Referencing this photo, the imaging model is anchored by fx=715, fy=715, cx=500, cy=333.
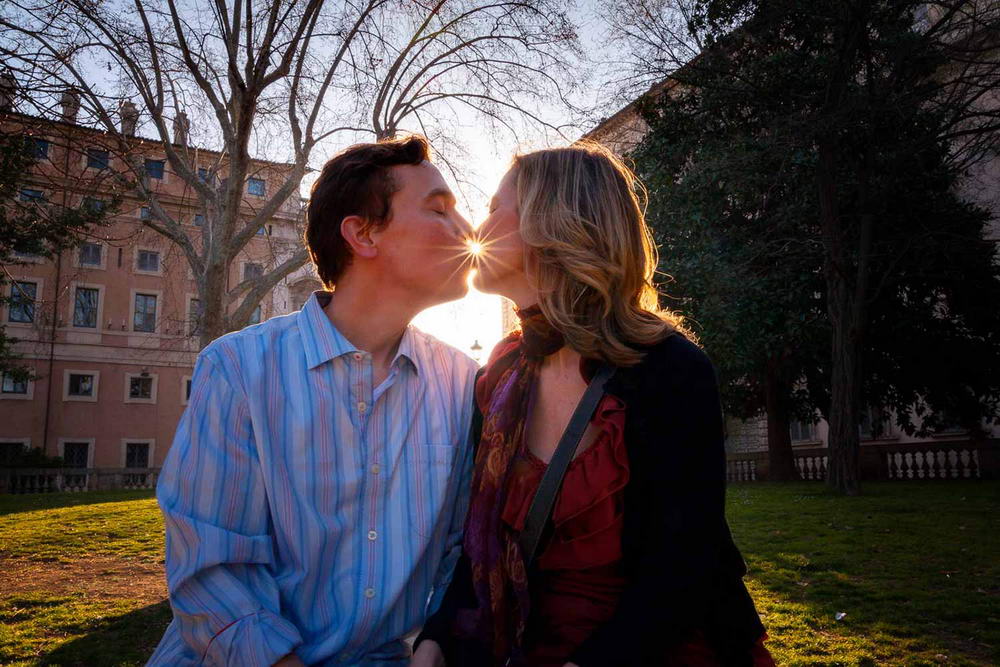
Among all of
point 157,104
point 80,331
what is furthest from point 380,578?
point 80,331

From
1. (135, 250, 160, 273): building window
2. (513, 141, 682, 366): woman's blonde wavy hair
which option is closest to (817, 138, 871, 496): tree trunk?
(513, 141, 682, 366): woman's blonde wavy hair

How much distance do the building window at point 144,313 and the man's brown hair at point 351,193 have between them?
43635mm

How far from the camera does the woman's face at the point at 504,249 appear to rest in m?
2.69

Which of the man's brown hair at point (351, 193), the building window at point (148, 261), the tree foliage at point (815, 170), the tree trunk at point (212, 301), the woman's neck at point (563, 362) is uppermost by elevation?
the building window at point (148, 261)

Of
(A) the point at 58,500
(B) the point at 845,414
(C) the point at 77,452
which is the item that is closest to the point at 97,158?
(B) the point at 845,414

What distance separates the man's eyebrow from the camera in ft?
9.79

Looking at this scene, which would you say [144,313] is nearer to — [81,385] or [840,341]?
[81,385]

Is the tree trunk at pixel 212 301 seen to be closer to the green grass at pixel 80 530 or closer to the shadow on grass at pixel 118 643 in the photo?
the green grass at pixel 80 530

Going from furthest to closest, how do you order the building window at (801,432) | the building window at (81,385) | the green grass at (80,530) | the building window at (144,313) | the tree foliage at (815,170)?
the building window at (144,313) < the building window at (81,385) < the building window at (801,432) < the tree foliage at (815,170) < the green grass at (80,530)

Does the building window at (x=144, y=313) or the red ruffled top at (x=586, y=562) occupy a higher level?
the building window at (x=144, y=313)

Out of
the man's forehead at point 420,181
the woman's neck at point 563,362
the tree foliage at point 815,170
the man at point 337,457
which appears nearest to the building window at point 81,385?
the tree foliage at point 815,170

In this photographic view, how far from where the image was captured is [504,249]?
8.82 feet

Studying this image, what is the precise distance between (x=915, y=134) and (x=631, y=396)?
1578cm

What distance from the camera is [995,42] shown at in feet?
39.3
